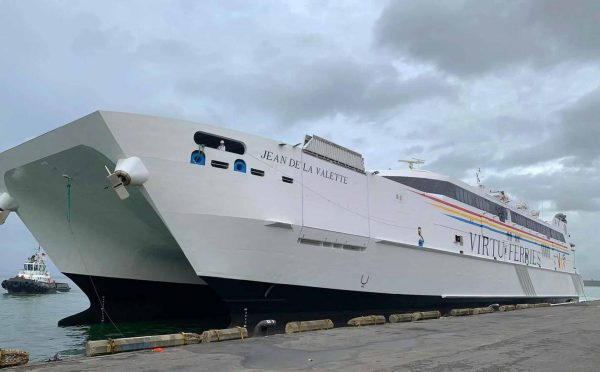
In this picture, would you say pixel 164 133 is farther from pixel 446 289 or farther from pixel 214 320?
pixel 446 289

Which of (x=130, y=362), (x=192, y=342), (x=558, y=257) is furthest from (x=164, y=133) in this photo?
(x=558, y=257)

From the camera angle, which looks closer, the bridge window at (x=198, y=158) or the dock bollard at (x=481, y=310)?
the bridge window at (x=198, y=158)

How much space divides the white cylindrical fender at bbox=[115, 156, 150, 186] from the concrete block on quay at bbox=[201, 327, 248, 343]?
3.28 meters

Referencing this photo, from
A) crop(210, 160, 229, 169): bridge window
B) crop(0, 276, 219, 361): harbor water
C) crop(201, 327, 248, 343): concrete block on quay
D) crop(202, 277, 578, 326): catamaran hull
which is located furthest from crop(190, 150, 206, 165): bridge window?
crop(0, 276, 219, 361): harbor water

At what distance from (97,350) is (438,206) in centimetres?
1236

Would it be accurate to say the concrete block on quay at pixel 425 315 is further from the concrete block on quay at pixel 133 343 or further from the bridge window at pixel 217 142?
the concrete block on quay at pixel 133 343

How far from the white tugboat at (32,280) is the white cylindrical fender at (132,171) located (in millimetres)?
39547

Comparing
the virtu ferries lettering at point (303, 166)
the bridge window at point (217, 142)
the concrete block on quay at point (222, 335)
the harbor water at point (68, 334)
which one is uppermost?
the bridge window at point (217, 142)

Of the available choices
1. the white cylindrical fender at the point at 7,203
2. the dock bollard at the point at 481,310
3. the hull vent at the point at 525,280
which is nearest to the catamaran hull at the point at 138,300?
the white cylindrical fender at the point at 7,203

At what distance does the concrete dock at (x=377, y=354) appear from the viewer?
6.16 m

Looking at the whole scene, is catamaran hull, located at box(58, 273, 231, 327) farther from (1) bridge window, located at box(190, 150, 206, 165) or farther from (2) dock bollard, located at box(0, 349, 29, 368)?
(2) dock bollard, located at box(0, 349, 29, 368)

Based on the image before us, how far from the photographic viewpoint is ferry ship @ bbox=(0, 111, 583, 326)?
33.0 ft

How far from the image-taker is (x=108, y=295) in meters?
14.1

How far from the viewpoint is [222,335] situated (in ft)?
29.0
